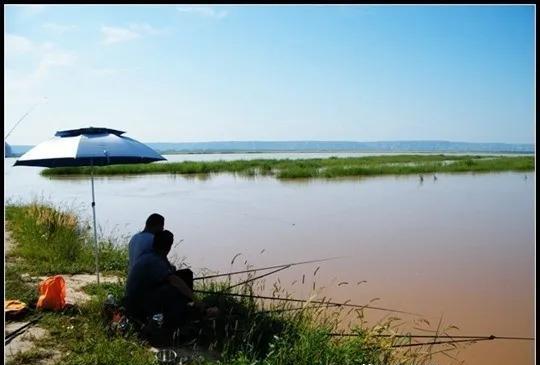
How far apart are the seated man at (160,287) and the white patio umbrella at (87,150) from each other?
3.36 ft

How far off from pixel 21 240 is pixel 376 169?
2046cm

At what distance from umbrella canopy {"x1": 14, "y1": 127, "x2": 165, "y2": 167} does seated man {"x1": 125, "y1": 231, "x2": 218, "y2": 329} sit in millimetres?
1025

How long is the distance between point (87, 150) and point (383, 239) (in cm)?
650

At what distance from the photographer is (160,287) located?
152 inches

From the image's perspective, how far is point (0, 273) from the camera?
1.95 m

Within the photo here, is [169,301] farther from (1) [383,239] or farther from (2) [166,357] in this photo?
(1) [383,239]

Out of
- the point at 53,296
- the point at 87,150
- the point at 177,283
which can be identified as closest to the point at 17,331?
the point at 53,296

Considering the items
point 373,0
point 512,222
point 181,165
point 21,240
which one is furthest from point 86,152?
point 181,165

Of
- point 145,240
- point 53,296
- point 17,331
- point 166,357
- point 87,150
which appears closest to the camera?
point 166,357

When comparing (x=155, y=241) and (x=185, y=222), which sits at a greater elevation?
(x=155, y=241)

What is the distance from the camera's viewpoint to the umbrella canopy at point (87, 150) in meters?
4.45

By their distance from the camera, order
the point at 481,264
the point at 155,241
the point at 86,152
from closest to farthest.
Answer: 1. the point at 155,241
2. the point at 86,152
3. the point at 481,264

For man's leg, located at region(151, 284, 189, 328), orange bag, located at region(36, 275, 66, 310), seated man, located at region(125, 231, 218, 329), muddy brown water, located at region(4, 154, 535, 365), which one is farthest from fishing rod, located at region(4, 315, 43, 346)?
muddy brown water, located at region(4, 154, 535, 365)

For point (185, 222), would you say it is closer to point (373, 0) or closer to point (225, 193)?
point (225, 193)
